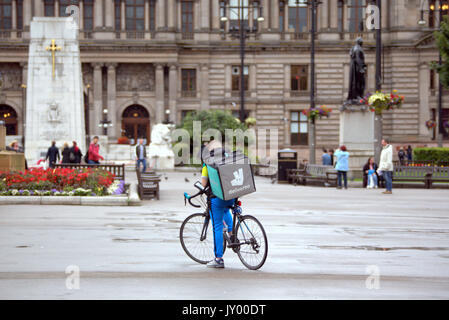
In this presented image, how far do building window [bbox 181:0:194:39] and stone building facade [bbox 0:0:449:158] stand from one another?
3.6 inches

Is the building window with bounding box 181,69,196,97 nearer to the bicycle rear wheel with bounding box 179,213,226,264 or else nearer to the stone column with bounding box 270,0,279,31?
the stone column with bounding box 270,0,279,31

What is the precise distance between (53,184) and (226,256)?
33.0 ft

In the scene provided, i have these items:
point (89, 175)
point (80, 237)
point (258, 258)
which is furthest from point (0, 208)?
point (258, 258)

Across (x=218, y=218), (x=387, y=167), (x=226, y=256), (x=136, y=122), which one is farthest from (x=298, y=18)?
(x=218, y=218)

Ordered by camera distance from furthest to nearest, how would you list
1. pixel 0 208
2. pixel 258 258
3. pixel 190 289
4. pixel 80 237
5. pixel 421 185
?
pixel 421 185
pixel 0 208
pixel 80 237
pixel 258 258
pixel 190 289

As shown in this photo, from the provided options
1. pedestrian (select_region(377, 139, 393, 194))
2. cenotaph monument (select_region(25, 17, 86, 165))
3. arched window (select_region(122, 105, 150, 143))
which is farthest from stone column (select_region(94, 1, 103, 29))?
pedestrian (select_region(377, 139, 393, 194))

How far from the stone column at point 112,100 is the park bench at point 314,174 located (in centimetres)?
3364

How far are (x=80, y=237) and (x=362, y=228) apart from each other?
563 centimetres

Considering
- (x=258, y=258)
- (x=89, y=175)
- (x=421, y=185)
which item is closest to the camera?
(x=258, y=258)

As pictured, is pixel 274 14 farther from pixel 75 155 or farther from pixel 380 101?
pixel 75 155

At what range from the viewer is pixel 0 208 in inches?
672

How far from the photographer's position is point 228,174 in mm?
9203
